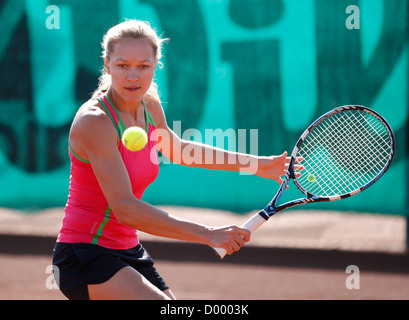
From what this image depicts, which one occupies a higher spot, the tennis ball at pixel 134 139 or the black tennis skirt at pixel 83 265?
the tennis ball at pixel 134 139

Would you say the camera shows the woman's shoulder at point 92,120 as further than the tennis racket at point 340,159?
No

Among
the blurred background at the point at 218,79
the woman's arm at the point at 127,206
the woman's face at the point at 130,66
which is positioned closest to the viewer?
the woman's arm at the point at 127,206

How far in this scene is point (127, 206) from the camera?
7.84 ft

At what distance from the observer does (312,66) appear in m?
5.27

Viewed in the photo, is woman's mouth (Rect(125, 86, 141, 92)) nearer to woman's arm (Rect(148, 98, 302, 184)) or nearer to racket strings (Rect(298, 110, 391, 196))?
woman's arm (Rect(148, 98, 302, 184))

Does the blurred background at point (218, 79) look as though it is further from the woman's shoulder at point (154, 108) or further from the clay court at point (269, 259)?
the woman's shoulder at point (154, 108)

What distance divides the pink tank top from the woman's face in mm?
88

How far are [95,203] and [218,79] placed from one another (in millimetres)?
3038

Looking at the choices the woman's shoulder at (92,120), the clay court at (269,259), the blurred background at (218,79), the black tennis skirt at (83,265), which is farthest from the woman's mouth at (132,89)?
the blurred background at (218,79)

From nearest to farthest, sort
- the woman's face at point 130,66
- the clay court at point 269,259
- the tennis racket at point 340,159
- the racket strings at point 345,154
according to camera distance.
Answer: the woman's face at point 130,66
the tennis racket at point 340,159
the racket strings at point 345,154
the clay court at point 269,259

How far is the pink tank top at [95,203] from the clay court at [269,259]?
6.24 ft

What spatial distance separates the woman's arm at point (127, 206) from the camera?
2.39m
